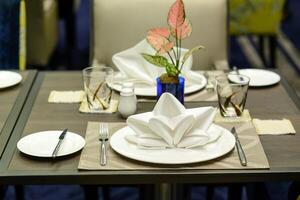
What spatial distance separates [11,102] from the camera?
175 centimetres

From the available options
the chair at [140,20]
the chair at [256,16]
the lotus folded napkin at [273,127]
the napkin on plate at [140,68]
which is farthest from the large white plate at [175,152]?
the chair at [256,16]

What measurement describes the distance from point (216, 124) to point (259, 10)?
6.43 feet

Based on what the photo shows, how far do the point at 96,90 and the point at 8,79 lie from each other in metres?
0.34

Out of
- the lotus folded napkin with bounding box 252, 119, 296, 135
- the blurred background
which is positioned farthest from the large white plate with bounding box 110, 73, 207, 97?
the blurred background

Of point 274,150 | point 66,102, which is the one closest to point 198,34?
point 66,102

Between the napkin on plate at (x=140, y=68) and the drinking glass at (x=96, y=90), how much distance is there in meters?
0.15

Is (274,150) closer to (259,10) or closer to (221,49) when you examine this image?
(221,49)

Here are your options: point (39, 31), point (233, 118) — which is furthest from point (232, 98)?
point (39, 31)

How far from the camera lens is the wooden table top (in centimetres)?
134

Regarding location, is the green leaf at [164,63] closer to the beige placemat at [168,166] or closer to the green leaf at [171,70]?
the green leaf at [171,70]

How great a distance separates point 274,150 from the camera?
1.46m

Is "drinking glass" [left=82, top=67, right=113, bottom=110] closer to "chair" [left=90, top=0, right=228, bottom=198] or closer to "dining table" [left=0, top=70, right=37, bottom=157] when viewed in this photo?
"dining table" [left=0, top=70, right=37, bottom=157]

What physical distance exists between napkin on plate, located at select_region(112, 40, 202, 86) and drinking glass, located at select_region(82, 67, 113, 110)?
149mm

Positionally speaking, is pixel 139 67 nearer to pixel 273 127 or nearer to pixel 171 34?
pixel 171 34
